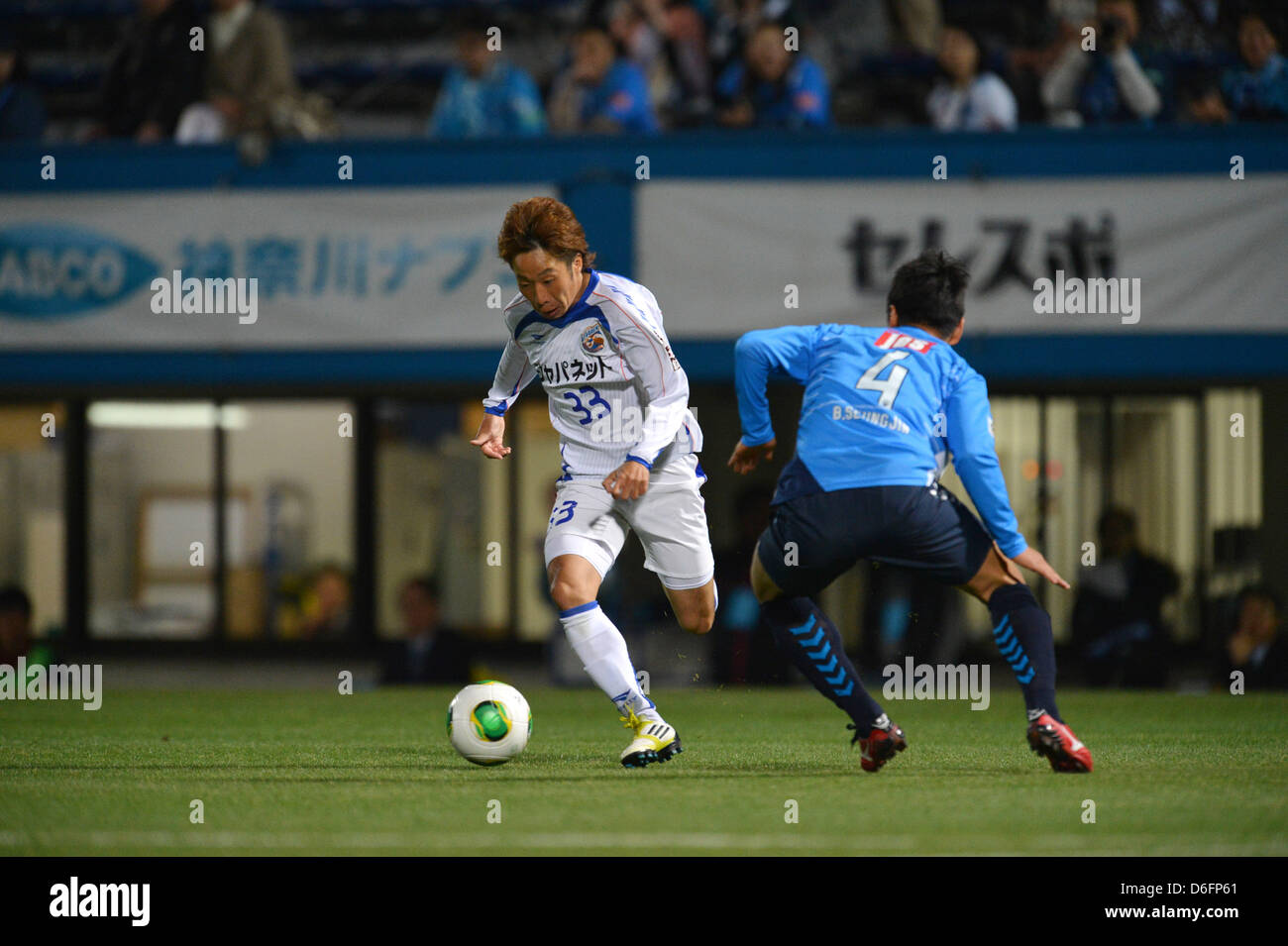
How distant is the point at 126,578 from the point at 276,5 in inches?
205

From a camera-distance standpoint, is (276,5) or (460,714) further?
(276,5)

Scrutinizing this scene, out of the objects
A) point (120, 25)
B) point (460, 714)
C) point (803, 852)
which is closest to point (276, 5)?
point (120, 25)

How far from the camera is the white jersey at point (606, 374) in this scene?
19.9 feet

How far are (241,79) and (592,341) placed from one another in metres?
7.60

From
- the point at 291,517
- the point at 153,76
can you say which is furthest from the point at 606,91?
the point at 291,517

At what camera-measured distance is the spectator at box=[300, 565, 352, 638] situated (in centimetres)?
1481

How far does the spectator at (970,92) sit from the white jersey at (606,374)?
22.0 ft

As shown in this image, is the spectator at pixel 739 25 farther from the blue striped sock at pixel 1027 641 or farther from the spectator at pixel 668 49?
the blue striped sock at pixel 1027 641

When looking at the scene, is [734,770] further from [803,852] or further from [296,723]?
[296,723]

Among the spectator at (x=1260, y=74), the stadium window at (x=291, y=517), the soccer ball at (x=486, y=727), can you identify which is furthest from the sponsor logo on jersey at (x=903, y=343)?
the stadium window at (x=291, y=517)


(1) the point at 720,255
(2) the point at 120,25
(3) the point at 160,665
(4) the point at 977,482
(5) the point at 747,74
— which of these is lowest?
(3) the point at 160,665

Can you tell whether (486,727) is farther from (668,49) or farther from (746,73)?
(668,49)

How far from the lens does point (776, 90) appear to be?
12570 mm

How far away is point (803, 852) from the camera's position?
4258mm
